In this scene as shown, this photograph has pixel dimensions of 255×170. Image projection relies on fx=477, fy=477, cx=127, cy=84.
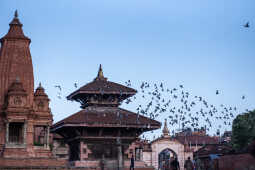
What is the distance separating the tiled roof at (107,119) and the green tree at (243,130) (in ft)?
79.0

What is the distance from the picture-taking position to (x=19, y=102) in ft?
130

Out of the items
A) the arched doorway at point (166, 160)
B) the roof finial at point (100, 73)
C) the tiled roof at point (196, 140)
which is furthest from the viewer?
the tiled roof at point (196, 140)

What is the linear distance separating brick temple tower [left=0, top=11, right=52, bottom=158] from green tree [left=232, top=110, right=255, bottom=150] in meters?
24.0

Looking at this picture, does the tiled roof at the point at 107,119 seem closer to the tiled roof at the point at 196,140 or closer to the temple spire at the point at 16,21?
the temple spire at the point at 16,21

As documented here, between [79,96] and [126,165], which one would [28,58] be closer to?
[79,96]

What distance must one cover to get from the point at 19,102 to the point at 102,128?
400 inches

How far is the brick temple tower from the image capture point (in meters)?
39.0

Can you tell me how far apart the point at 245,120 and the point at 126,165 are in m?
27.3

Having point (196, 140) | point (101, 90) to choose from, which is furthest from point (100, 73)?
point (196, 140)

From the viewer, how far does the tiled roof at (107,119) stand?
3212 centimetres

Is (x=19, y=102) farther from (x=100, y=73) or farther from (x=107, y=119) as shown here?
(x=107, y=119)

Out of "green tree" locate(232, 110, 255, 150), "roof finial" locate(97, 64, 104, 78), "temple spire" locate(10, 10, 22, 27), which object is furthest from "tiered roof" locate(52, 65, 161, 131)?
"green tree" locate(232, 110, 255, 150)

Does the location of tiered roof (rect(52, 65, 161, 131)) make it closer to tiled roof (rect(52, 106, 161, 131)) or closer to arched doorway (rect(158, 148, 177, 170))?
tiled roof (rect(52, 106, 161, 131))

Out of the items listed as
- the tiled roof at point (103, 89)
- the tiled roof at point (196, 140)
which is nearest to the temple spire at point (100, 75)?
the tiled roof at point (103, 89)
